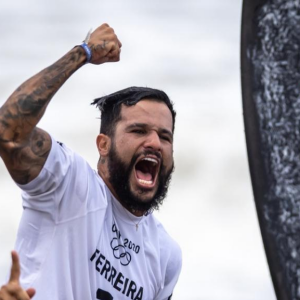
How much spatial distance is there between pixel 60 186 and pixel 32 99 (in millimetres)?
629

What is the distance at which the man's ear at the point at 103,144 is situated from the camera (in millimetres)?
6883

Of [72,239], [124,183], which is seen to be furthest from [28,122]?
[124,183]

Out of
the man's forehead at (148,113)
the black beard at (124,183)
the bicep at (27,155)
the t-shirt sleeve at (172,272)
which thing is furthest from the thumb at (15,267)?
the t-shirt sleeve at (172,272)

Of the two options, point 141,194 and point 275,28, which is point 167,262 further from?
point 275,28

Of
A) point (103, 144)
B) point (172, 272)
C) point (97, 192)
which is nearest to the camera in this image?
point (97, 192)

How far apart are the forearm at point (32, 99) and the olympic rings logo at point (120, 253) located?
120 cm

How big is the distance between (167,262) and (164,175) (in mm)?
733

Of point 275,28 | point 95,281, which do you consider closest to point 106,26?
point 95,281

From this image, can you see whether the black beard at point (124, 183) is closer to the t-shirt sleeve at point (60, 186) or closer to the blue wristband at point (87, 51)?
the t-shirt sleeve at point (60, 186)

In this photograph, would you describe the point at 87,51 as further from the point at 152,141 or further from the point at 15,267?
the point at 15,267

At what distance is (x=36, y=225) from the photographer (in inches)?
236

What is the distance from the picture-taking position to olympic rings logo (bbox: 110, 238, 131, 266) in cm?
640

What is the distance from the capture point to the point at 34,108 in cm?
563

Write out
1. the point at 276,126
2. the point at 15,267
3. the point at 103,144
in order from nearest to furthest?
the point at 276,126 → the point at 15,267 → the point at 103,144
